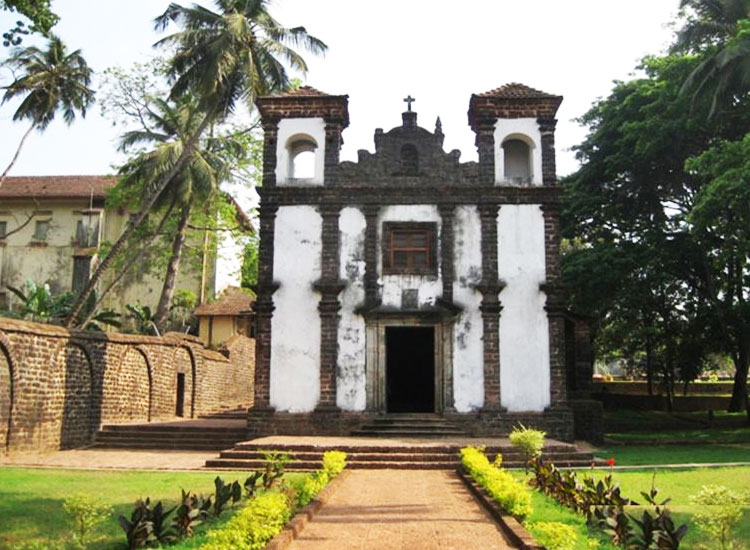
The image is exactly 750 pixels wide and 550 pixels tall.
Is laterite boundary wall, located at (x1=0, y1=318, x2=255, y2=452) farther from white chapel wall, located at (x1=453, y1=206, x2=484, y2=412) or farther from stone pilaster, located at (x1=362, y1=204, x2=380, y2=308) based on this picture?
white chapel wall, located at (x1=453, y1=206, x2=484, y2=412)

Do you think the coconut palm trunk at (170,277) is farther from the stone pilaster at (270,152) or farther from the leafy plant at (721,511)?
the leafy plant at (721,511)

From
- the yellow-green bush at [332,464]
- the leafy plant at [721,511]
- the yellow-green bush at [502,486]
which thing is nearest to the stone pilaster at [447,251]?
the yellow-green bush at [502,486]

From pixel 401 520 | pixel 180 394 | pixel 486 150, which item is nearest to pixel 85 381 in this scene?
pixel 180 394

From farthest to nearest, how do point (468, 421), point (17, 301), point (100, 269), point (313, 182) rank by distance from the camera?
point (17, 301) → point (100, 269) → point (313, 182) → point (468, 421)

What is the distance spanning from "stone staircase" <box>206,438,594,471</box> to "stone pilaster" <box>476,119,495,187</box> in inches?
280

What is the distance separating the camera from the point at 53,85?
24.3m

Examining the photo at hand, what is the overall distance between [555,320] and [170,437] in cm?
1029

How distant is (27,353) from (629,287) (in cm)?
1788

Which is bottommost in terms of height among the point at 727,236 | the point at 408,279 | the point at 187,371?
the point at 187,371

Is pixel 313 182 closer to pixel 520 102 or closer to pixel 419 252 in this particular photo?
pixel 419 252

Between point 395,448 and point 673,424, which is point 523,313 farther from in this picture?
point 673,424

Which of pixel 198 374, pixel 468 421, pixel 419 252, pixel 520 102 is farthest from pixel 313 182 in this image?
pixel 198 374

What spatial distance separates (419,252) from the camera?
18.4 meters

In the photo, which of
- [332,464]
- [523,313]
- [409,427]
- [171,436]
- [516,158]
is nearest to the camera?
[332,464]
